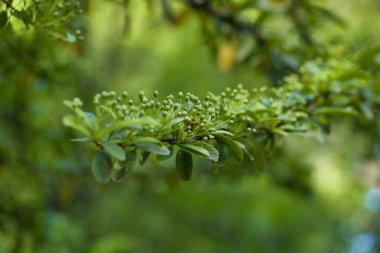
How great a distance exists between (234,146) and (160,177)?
1.49 m

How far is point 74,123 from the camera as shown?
71 cm

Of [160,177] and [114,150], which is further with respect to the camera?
[160,177]

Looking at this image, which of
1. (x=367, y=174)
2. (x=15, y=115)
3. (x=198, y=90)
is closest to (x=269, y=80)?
(x=15, y=115)

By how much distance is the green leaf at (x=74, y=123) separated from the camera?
0.70 m

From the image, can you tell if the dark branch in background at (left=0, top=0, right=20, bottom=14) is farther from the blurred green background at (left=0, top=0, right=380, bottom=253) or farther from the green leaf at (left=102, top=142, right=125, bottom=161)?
the blurred green background at (left=0, top=0, right=380, bottom=253)

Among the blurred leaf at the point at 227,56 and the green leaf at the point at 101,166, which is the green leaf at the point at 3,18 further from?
the blurred leaf at the point at 227,56

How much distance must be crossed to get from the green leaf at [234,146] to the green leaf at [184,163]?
0.18 ft

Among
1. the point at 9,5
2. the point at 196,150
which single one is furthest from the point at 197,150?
the point at 9,5

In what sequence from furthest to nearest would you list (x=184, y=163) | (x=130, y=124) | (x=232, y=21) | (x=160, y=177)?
(x=160, y=177) < (x=232, y=21) < (x=184, y=163) < (x=130, y=124)

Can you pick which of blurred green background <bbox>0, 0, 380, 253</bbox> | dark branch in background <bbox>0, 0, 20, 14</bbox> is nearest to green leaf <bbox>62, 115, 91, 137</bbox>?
dark branch in background <bbox>0, 0, 20, 14</bbox>

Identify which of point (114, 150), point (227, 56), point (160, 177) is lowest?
point (114, 150)

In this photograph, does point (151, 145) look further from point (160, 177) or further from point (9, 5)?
point (160, 177)

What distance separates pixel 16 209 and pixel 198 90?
2247 mm

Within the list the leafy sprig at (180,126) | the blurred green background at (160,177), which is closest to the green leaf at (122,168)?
the leafy sprig at (180,126)
